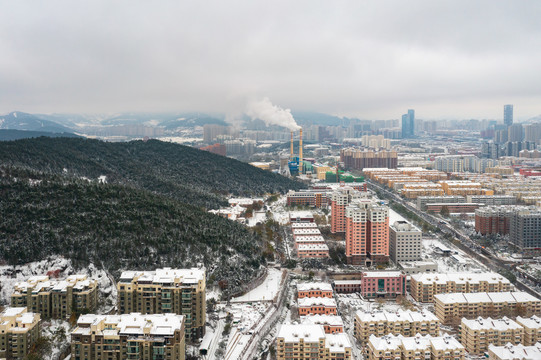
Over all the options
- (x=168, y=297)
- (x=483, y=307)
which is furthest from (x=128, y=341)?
(x=483, y=307)

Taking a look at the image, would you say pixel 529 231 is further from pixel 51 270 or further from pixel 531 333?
pixel 51 270

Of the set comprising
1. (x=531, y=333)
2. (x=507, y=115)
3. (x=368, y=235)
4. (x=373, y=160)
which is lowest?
(x=531, y=333)

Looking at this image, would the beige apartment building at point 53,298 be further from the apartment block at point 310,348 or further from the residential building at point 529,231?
the residential building at point 529,231

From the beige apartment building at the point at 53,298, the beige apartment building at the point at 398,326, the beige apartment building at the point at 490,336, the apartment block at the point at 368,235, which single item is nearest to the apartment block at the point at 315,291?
the beige apartment building at the point at 398,326

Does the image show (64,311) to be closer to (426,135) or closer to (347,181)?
(347,181)

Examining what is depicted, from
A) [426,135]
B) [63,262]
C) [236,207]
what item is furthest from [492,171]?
[426,135]

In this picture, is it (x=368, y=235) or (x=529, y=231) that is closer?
(x=368, y=235)

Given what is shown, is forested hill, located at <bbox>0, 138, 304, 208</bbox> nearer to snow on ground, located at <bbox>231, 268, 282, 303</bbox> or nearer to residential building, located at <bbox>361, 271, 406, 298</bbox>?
snow on ground, located at <bbox>231, 268, 282, 303</bbox>
